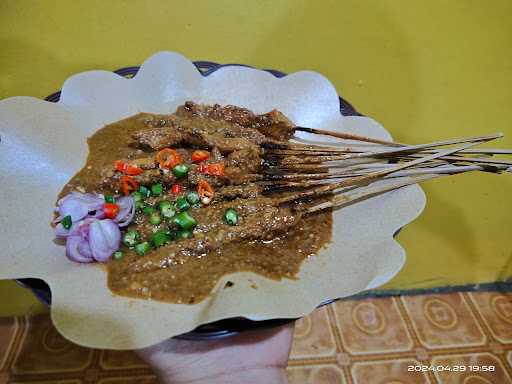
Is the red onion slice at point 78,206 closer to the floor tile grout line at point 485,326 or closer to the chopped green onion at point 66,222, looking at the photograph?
the chopped green onion at point 66,222

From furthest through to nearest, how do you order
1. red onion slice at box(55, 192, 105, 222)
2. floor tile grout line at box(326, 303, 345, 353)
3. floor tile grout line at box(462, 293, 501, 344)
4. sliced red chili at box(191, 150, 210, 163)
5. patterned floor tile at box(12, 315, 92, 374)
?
1. floor tile grout line at box(462, 293, 501, 344)
2. floor tile grout line at box(326, 303, 345, 353)
3. patterned floor tile at box(12, 315, 92, 374)
4. sliced red chili at box(191, 150, 210, 163)
5. red onion slice at box(55, 192, 105, 222)

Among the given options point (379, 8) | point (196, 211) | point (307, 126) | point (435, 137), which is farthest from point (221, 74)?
point (435, 137)

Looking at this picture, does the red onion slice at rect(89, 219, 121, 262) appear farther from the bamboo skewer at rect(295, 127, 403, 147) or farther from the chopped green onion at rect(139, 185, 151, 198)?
→ the bamboo skewer at rect(295, 127, 403, 147)

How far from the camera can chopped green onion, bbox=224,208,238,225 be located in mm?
2020

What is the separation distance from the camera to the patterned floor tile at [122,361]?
3301mm

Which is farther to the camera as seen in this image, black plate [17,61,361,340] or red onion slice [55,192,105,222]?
red onion slice [55,192,105,222]

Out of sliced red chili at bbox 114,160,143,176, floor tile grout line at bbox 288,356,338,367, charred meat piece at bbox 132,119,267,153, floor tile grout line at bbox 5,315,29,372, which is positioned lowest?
floor tile grout line at bbox 5,315,29,372

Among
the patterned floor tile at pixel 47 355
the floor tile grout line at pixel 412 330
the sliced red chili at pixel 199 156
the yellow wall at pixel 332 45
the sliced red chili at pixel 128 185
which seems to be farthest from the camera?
the floor tile grout line at pixel 412 330

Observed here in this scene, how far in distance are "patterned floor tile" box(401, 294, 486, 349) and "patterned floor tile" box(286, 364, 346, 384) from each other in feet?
2.88

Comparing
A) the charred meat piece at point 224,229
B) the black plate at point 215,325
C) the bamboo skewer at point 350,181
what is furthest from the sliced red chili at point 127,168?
the bamboo skewer at point 350,181

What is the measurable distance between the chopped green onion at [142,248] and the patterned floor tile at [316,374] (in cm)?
205

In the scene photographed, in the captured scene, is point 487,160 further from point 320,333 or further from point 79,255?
point 320,333

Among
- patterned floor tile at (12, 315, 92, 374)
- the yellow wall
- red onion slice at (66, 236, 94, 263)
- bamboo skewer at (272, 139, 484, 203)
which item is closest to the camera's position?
red onion slice at (66, 236, 94, 263)

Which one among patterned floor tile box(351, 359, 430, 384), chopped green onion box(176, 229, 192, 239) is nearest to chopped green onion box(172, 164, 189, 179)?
chopped green onion box(176, 229, 192, 239)
